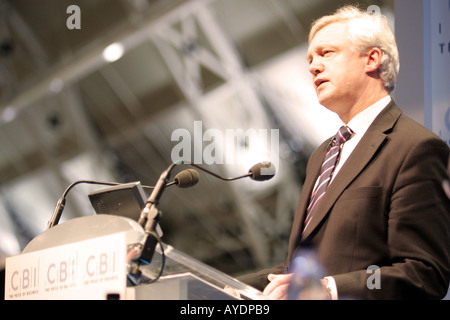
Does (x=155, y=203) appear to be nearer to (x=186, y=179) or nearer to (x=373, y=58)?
(x=186, y=179)

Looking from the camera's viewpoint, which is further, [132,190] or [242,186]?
[242,186]

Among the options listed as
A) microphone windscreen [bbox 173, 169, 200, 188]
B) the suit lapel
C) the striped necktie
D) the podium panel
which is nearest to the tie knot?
the striped necktie

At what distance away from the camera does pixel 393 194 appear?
1.86m

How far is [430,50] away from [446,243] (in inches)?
51.5

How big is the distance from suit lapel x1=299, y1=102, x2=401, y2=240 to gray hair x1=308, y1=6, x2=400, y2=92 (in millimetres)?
271

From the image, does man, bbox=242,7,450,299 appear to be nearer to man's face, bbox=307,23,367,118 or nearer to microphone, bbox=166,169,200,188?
man's face, bbox=307,23,367,118

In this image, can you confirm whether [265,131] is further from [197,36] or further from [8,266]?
[8,266]

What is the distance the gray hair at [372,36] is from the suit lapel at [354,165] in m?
0.27

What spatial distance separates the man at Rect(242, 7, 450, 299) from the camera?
5.56ft

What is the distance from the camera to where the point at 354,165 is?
1.97 m

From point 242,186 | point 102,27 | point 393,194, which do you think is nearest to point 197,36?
point 102,27

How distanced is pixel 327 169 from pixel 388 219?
13.8 inches

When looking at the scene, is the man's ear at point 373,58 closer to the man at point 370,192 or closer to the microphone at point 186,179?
the man at point 370,192

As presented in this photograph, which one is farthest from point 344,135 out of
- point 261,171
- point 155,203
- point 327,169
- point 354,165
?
point 155,203
